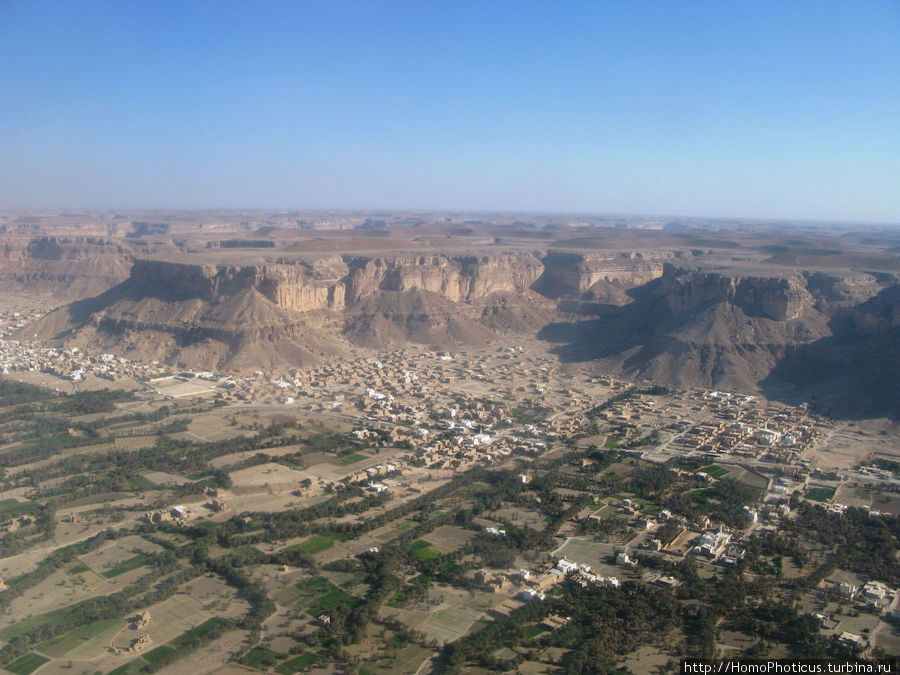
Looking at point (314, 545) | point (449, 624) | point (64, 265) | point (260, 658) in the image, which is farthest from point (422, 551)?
point (64, 265)

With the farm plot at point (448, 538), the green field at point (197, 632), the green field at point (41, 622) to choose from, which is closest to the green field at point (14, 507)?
the green field at point (41, 622)

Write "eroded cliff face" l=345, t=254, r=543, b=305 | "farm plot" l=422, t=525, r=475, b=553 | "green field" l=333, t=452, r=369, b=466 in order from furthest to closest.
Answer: "eroded cliff face" l=345, t=254, r=543, b=305
"green field" l=333, t=452, r=369, b=466
"farm plot" l=422, t=525, r=475, b=553

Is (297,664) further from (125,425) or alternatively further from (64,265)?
(64,265)

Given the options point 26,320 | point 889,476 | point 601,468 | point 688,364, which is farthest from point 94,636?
point 26,320

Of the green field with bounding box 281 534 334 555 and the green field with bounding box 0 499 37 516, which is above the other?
the green field with bounding box 0 499 37 516

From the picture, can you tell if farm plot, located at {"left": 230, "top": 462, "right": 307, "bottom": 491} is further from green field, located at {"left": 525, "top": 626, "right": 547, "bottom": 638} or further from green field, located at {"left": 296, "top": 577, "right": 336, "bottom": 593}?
green field, located at {"left": 525, "top": 626, "right": 547, "bottom": 638}

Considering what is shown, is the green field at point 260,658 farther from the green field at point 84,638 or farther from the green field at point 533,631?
the green field at point 533,631

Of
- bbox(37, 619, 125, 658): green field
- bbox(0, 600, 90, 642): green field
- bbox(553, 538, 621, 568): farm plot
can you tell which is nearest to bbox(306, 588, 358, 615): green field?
bbox(37, 619, 125, 658): green field

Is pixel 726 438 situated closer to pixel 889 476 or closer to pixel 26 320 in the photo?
pixel 889 476
